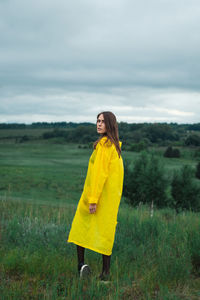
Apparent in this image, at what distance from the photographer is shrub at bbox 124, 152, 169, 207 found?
37500 millimetres

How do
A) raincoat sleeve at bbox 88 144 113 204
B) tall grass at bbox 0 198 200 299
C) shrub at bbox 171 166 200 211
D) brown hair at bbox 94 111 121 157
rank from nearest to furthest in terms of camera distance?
tall grass at bbox 0 198 200 299
raincoat sleeve at bbox 88 144 113 204
brown hair at bbox 94 111 121 157
shrub at bbox 171 166 200 211

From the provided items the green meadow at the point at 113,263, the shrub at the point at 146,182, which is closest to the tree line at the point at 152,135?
the shrub at the point at 146,182

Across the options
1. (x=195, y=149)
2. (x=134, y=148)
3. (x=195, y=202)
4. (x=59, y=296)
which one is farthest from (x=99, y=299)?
(x=195, y=149)

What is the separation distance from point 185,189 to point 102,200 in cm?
3586

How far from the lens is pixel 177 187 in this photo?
126 feet

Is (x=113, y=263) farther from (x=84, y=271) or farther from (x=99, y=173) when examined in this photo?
(x=99, y=173)

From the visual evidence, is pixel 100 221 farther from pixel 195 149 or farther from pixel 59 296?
pixel 195 149

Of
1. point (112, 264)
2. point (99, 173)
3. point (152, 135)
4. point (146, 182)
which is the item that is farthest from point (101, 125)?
point (152, 135)

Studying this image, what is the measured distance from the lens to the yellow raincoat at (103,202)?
Result: 3500mm

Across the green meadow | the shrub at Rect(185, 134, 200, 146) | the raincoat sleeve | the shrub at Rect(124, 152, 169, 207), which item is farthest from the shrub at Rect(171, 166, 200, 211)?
the shrub at Rect(185, 134, 200, 146)

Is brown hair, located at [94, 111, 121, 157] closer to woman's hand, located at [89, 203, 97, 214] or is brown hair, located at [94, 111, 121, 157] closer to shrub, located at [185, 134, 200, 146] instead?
woman's hand, located at [89, 203, 97, 214]

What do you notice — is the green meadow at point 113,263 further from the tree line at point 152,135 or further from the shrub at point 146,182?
Result: the tree line at point 152,135

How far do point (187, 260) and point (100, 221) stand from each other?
118 cm

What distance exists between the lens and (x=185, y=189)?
37.8 m
